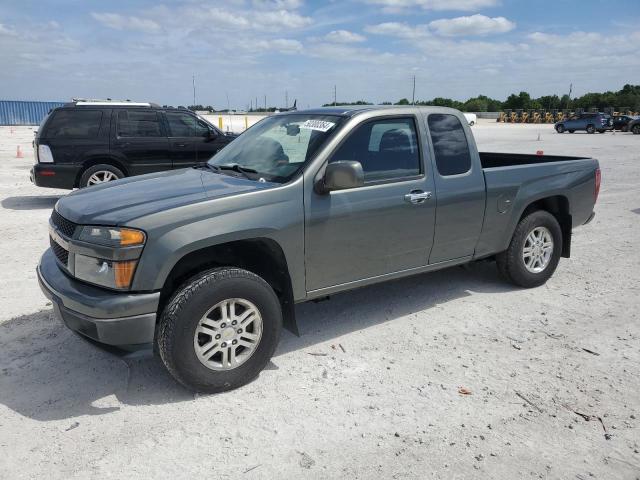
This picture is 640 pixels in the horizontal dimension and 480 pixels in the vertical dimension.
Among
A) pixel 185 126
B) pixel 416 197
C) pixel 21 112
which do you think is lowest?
pixel 416 197

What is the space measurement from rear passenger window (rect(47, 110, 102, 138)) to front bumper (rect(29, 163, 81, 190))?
1.79ft

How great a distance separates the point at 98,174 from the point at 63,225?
257 inches

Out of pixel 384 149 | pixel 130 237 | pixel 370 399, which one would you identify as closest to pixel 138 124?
pixel 384 149

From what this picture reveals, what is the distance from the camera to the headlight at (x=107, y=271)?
10.2 feet

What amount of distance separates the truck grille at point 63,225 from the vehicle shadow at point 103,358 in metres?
0.73

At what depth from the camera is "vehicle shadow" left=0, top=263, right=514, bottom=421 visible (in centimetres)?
338

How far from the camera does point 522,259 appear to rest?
5.29 metres

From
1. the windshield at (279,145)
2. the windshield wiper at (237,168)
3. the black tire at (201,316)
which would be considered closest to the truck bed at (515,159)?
the windshield at (279,145)

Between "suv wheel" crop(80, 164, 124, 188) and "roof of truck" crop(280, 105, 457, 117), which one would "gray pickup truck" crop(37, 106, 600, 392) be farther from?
"suv wheel" crop(80, 164, 124, 188)

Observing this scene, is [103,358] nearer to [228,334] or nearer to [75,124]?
[228,334]

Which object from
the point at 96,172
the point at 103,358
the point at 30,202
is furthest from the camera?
the point at 30,202

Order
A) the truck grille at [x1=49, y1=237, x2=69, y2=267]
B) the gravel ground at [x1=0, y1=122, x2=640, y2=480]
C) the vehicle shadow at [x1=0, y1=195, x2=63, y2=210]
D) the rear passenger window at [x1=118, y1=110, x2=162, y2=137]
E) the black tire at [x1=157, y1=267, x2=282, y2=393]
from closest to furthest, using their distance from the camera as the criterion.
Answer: the gravel ground at [x1=0, y1=122, x2=640, y2=480]
the black tire at [x1=157, y1=267, x2=282, y2=393]
the truck grille at [x1=49, y1=237, x2=69, y2=267]
the vehicle shadow at [x1=0, y1=195, x2=63, y2=210]
the rear passenger window at [x1=118, y1=110, x2=162, y2=137]

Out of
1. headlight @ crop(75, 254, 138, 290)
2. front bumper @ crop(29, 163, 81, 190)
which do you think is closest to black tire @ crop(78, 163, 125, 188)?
front bumper @ crop(29, 163, 81, 190)

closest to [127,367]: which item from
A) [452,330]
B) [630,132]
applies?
[452,330]
